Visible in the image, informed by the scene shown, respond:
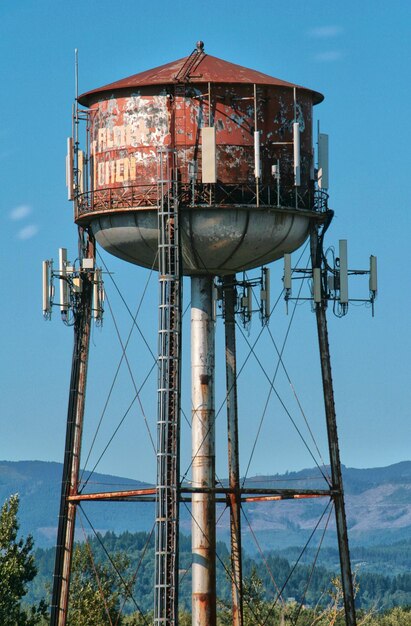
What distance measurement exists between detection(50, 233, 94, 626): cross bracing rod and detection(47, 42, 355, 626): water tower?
1.8 inches

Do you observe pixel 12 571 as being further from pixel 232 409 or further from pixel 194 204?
pixel 194 204

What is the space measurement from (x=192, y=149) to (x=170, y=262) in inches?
106

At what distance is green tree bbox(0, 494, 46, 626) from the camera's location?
6044cm

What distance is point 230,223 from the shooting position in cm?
4456

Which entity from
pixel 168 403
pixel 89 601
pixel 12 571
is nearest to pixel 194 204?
pixel 168 403

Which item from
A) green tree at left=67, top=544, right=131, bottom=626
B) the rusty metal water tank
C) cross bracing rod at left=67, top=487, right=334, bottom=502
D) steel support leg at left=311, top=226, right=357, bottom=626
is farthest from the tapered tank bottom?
green tree at left=67, top=544, right=131, bottom=626

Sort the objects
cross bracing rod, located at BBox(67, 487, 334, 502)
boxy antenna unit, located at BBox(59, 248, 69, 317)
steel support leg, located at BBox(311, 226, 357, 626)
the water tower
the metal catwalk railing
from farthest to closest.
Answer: boxy antenna unit, located at BBox(59, 248, 69, 317), steel support leg, located at BBox(311, 226, 357, 626), cross bracing rod, located at BBox(67, 487, 334, 502), the water tower, the metal catwalk railing

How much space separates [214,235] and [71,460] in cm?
687

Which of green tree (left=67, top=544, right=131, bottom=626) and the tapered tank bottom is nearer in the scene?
the tapered tank bottom

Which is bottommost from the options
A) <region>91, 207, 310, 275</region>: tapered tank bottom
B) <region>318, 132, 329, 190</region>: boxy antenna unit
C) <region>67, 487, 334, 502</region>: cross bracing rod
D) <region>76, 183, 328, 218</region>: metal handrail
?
<region>67, 487, 334, 502</region>: cross bracing rod

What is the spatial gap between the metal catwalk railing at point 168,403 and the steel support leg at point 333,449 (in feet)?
12.5

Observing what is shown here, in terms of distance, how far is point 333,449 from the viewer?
45.7 meters

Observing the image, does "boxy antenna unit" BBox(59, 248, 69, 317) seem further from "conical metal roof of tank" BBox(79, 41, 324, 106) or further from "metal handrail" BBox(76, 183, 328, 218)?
"conical metal roof of tank" BBox(79, 41, 324, 106)

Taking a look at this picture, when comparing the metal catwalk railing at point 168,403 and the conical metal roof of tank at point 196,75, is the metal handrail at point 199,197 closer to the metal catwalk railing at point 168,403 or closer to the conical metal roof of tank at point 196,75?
the metal catwalk railing at point 168,403
